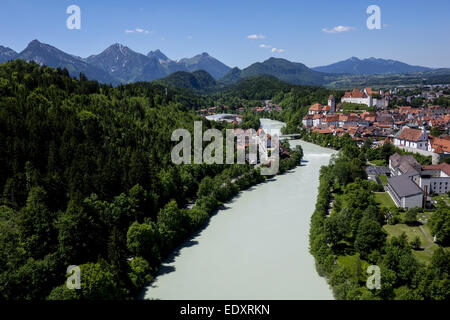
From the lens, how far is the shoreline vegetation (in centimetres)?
679

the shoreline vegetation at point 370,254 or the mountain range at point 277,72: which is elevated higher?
the mountain range at point 277,72

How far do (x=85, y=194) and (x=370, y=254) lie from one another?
8053 mm

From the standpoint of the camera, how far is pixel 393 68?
196 meters

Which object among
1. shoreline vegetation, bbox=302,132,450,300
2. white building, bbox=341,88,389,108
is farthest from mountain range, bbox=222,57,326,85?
shoreline vegetation, bbox=302,132,450,300

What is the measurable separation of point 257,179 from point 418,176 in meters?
6.93

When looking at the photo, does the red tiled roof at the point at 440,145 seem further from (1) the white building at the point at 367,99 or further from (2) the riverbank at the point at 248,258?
(1) the white building at the point at 367,99

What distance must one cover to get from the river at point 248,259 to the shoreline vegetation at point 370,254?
51 centimetres

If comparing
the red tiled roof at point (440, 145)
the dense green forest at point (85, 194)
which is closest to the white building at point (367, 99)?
the red tiled roof at point (440, 145)

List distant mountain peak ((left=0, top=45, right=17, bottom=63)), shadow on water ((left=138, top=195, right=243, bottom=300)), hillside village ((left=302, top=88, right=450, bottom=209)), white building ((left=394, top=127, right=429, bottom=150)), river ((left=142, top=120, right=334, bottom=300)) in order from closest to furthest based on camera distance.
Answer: river ((left=142, top=120, right=334, bottom=300)) < shadow on water ((left=138, top=195, right=243, bottom=300)) < hillside village ((left=302, top=88, right=450, bottom=209)) < white building ((left=394, top=127, right=429, bottom=150)) < distant mountain peak ((left=0, top=45, right=17, bottom=63))

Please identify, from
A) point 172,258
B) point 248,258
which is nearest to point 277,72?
point 248,258

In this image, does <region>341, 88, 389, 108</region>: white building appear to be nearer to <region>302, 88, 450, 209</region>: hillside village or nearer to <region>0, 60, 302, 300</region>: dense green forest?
<region>302, 88, 450, 209</region>: hillside village

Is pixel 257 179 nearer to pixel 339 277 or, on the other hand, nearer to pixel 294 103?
pixel 339 277

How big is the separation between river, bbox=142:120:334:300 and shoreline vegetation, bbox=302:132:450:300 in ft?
1.67

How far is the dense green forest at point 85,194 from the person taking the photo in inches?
282
